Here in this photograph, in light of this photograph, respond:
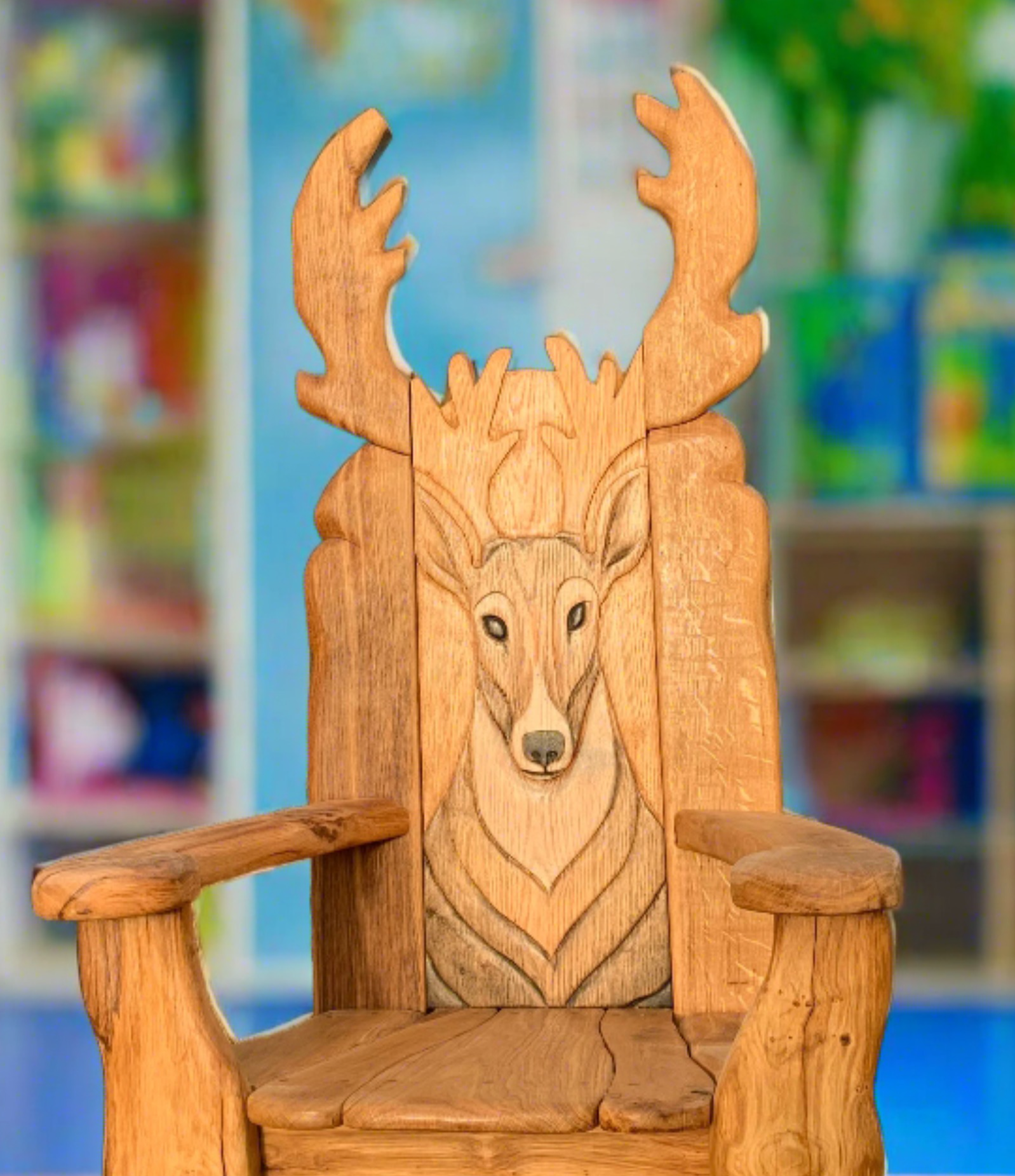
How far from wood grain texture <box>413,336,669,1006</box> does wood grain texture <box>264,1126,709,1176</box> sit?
1.41 feet

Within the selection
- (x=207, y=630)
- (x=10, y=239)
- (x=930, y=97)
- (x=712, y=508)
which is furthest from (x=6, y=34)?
(x=712, y=508)

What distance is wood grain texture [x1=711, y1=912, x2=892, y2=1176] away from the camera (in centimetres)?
142

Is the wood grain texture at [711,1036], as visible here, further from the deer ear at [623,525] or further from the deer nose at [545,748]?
the deer ear at [623,525]

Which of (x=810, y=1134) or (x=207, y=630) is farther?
(x=207, y=630)

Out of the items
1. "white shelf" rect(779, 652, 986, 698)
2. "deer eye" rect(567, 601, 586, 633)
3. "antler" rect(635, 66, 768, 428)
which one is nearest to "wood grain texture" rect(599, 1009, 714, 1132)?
"deer eye" rect(567, 601, 586, 633)

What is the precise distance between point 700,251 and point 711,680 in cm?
45

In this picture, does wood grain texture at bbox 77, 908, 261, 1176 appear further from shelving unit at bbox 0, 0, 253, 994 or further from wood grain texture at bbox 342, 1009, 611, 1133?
shelving unit at bbox 0, 0, 253, 994

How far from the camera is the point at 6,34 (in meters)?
4.94

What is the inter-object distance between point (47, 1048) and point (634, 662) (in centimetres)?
269

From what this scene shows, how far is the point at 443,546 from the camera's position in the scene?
201cm

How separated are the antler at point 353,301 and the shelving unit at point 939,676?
290 centimetres

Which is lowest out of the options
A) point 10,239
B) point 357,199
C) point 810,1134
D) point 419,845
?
point 810,1134

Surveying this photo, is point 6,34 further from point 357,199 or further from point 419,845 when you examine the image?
point 419,845

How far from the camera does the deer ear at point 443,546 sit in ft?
6.59
